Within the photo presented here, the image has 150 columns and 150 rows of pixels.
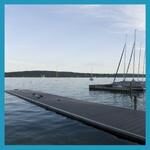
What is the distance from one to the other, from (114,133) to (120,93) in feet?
94.4

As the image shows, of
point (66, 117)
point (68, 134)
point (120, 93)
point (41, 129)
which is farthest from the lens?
point (120, 93)

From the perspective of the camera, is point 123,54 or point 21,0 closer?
point 21,0

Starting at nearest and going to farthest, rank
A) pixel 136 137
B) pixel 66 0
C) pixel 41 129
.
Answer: pixel 66 0, pixel 136 137, pixel 41 129

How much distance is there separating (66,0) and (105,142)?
594 centimetres

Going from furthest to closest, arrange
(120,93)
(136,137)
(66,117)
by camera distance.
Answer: (120,93) → (66,117) → (136,137)

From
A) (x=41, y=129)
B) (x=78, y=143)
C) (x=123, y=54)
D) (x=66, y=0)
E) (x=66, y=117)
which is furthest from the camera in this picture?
(x=123, y=54)

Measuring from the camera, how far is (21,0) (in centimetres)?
472

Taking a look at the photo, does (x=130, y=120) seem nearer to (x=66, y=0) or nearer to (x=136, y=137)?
(x=136, y=137)

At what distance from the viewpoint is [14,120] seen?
1357 centimetres

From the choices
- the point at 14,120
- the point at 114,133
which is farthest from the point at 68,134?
the point at 14,120

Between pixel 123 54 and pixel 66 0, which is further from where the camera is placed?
pixel 123 54

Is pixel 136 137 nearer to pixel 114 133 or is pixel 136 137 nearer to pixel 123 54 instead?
pixel 114 133

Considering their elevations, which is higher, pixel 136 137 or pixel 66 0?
pixel 66 0

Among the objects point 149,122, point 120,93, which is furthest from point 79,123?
point 120,93
